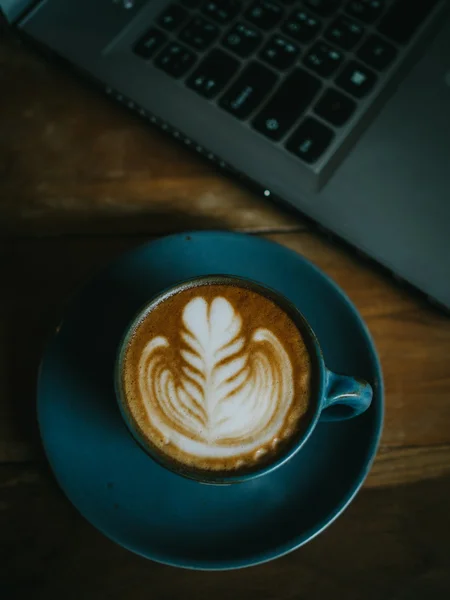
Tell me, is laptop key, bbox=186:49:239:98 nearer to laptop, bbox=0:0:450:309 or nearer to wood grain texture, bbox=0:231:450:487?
laptop, bbox=0:0:450:309

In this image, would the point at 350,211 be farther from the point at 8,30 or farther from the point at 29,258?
the point at 8,30

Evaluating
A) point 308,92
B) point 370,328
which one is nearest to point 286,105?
point 308,92

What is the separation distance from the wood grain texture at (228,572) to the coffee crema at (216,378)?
0.12 metres

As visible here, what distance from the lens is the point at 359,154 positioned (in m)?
0.60

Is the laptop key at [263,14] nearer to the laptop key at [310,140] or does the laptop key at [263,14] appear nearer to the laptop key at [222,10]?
the laptop key at [222,10]

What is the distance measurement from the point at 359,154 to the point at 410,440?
0.30m

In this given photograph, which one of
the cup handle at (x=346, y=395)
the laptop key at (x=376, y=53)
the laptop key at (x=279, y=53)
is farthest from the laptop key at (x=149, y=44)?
the cup handle at (x=346, y=395)

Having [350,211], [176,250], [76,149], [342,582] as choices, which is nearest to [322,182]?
[350,211]

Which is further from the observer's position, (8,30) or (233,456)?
(8,30)

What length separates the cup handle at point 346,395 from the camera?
1.66 ft

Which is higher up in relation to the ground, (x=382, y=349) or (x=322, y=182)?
(x=322, y=182)

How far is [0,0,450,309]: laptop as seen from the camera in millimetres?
587

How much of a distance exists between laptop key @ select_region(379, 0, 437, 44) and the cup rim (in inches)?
12.6

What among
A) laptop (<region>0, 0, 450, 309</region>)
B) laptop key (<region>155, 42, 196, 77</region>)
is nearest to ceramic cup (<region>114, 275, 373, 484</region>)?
laptop (<region>0, 0, 450, 309</region>)
